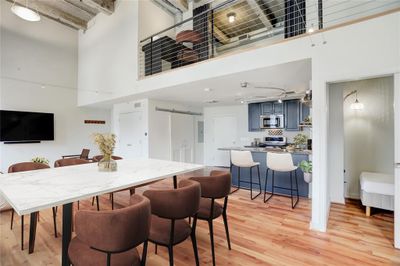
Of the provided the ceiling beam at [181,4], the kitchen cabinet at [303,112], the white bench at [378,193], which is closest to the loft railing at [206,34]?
the ceiling beam at [181,4]

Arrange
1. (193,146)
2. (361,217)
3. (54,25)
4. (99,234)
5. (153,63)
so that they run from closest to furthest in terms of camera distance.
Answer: (99,234), (361,217), (153,63), (54,25), (193,146)

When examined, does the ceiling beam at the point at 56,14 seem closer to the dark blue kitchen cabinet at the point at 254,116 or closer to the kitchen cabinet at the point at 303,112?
the dark blue kitchen cabinet at the point at 254,116

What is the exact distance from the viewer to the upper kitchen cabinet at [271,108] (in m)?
6.08

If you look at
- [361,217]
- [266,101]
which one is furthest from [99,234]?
[266,101]

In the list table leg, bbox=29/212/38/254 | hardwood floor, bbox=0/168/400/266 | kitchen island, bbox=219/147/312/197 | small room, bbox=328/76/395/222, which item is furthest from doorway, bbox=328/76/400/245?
table leg, bbox=29/212/38/254

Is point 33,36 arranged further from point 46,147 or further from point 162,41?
point 162,41

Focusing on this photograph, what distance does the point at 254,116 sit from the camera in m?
6.65

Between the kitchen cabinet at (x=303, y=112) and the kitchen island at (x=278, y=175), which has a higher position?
the kitchen cabinet at (x=303, y=112)

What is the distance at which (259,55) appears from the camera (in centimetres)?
306

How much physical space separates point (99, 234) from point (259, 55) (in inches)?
119

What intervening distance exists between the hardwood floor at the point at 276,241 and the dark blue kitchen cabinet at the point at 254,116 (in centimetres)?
365

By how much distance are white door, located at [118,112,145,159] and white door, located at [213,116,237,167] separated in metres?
2.98

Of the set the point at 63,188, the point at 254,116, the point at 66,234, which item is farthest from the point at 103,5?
the point at 66,234

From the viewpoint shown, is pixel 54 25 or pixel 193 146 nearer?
pixel 54 25
